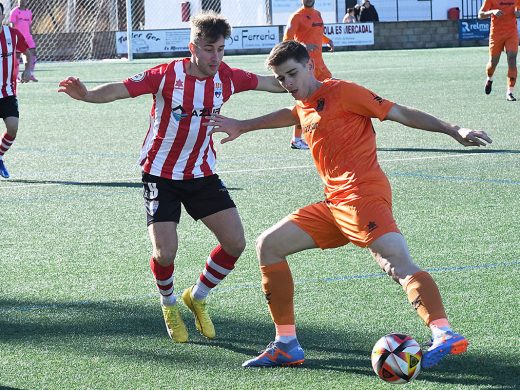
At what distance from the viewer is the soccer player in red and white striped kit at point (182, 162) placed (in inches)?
222

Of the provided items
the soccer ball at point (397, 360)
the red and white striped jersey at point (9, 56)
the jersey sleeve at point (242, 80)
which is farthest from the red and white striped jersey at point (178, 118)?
the red and white striped jersey at point (9, 56)

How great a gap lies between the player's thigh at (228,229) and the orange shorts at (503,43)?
13542 millimetres

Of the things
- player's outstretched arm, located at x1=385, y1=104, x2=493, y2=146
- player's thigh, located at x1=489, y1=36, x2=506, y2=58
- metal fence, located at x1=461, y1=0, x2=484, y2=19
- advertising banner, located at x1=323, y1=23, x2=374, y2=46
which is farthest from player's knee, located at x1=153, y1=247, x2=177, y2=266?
metal fence, located at x1=461, y1=0, x2=484, y2=19

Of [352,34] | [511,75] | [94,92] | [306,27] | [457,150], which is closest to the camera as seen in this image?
[94,92]

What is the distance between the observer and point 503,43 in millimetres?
18594

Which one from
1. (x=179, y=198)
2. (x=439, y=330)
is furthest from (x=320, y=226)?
(x=179, y=198)

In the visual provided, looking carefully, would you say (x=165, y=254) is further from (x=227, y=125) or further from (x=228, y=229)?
(x=227, y=125)

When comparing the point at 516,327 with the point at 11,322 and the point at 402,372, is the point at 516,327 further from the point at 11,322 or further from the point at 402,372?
the point at 11,322

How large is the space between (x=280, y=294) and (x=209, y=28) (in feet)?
4.84

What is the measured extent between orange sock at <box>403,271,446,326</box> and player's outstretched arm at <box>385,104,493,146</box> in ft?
2.18

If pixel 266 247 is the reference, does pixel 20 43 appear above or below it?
above

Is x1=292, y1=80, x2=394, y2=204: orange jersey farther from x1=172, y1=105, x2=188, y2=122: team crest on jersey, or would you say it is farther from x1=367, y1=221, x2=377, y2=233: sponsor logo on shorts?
x1=172, y1=105, x2=188, y2=122: team crest on jersey

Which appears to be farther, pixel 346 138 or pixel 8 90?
pixel 8 90

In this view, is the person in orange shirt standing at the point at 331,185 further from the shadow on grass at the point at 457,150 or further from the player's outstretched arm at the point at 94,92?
the shadow on grass at the point at 457,150
